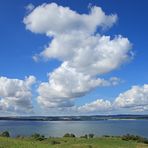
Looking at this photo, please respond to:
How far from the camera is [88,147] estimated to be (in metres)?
58.9

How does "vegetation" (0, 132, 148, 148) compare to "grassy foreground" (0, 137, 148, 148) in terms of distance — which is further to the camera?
"vegetation" (0, 132, 148, 148)

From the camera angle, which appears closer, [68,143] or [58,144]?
[58,144]

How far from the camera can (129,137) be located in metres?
87.6

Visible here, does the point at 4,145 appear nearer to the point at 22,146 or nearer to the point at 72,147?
the point at 22,146

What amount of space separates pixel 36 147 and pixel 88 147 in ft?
32.9

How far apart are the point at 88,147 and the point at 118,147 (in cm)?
606

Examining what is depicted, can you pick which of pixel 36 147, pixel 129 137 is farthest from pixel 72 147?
pixel 129 137

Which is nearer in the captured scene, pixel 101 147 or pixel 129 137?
pixel 101 147

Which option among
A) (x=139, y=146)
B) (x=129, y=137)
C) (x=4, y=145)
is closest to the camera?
(x=4, y=145)

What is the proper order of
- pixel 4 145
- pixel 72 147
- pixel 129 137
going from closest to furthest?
pixel 4 145
pixel 72 147
pixel 129 137

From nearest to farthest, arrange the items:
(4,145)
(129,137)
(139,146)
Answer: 1. (4,145)
2. (139,146)
3. (129,137)

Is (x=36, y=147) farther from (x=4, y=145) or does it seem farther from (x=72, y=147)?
(x=72, y=147)

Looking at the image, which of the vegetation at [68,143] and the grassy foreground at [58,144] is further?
the vegetation at [68,143]

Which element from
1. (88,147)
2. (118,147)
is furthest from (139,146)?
(88,147)
